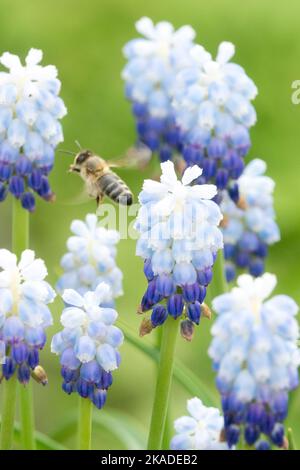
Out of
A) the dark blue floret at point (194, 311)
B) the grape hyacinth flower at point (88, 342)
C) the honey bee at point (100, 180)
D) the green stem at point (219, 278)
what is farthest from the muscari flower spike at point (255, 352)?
the honey bee at point (100, 180)

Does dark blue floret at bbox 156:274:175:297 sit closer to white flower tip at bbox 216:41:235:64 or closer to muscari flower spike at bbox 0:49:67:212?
muscari flower spike at bbox 0:49:67:212

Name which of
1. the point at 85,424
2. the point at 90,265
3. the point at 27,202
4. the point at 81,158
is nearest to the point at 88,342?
the point at 85,424

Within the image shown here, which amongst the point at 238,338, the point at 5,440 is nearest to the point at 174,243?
the point at 238,338

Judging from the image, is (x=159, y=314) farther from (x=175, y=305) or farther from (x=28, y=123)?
(x=28, y=123)

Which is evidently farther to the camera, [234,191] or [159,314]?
[234,191]

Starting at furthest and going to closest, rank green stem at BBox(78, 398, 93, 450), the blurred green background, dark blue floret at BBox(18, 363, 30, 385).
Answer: the blurred green background → green stem at BBox(78, 398, 93, 450) → dark blue floret at BBox(18, 363, 30, 385)

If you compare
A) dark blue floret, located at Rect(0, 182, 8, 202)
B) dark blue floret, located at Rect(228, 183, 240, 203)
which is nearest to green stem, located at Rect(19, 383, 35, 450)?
dark blue floret, located at Rect(0, 182, 8, 202)
